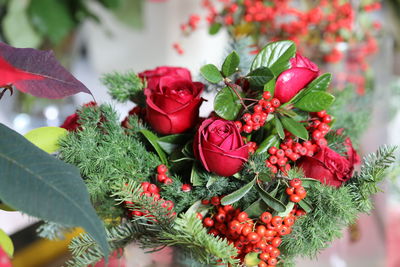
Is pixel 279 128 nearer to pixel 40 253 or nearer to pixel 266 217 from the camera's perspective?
pixel 266 217

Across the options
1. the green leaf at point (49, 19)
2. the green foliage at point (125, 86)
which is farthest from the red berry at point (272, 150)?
the green leaf at point (49, 19)

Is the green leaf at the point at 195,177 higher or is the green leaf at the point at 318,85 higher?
the green leaf at the point at 318,85

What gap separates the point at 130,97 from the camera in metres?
0.39

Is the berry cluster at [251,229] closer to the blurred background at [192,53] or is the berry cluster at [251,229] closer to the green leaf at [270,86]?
the green leaf at [270,86]

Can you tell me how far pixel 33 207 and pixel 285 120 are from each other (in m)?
0.18

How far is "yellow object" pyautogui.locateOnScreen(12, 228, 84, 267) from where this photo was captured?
47 cm

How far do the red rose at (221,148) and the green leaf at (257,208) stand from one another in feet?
0.09

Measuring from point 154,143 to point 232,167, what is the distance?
0.07 m

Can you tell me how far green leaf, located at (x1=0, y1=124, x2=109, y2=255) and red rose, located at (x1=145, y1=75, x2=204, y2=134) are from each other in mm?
98

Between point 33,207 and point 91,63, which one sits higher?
point 33,207

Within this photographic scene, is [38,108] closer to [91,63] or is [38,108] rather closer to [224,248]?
[91,63]

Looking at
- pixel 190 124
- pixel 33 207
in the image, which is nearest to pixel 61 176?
pixel 33 207

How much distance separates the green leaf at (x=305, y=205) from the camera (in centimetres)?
32

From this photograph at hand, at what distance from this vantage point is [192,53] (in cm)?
105
